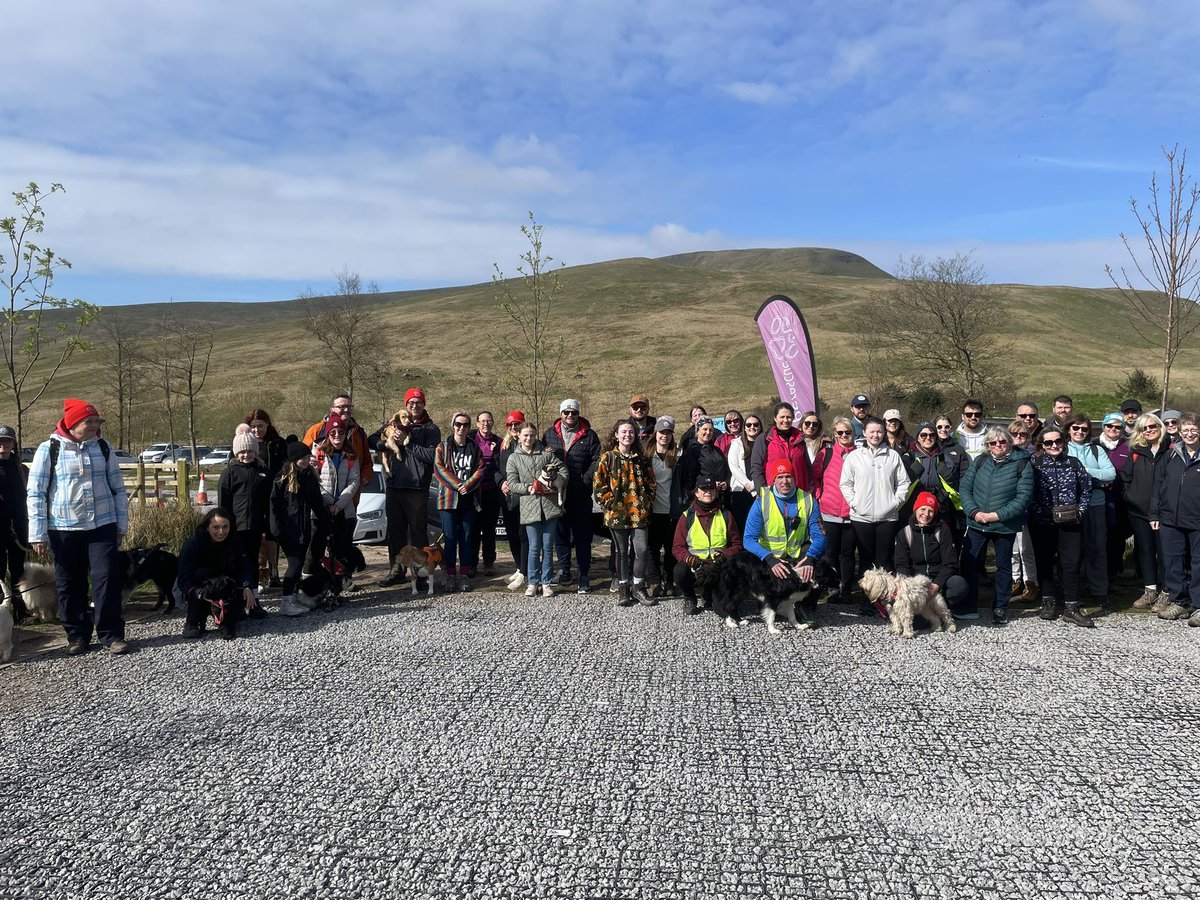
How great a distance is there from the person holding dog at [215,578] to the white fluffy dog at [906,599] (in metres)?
5.35

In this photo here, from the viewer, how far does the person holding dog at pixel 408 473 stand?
8.04 metres

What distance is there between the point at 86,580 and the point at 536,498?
3.86 metres

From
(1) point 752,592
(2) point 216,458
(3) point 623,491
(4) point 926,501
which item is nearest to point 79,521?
(3) point 623,491

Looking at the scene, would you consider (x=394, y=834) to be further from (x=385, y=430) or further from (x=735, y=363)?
(x=735, y=363)

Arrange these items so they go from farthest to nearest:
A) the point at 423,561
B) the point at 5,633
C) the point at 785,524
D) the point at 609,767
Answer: the point at 423,561, the point at 785,524, the point at 5,633, the point at 609,767

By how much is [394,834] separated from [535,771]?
2.65 ft

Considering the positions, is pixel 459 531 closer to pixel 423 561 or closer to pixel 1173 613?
pixel 423 561

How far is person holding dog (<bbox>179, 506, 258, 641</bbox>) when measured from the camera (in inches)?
247

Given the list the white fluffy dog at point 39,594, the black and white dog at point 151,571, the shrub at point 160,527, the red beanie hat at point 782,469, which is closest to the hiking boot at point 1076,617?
the red beanie hat at point 782,469

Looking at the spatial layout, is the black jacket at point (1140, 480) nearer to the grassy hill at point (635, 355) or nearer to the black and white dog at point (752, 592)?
the black and white dog at point (752, 592)

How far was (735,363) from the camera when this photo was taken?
178 ft

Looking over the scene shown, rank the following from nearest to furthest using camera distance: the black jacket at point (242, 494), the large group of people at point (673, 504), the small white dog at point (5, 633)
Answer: the small white dog at point (5, 633) → the large group of people at point (673, 504) → the black jacket at point (242, 494)

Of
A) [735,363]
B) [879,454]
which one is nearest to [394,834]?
[879,454]

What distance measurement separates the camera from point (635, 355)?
195 ft
